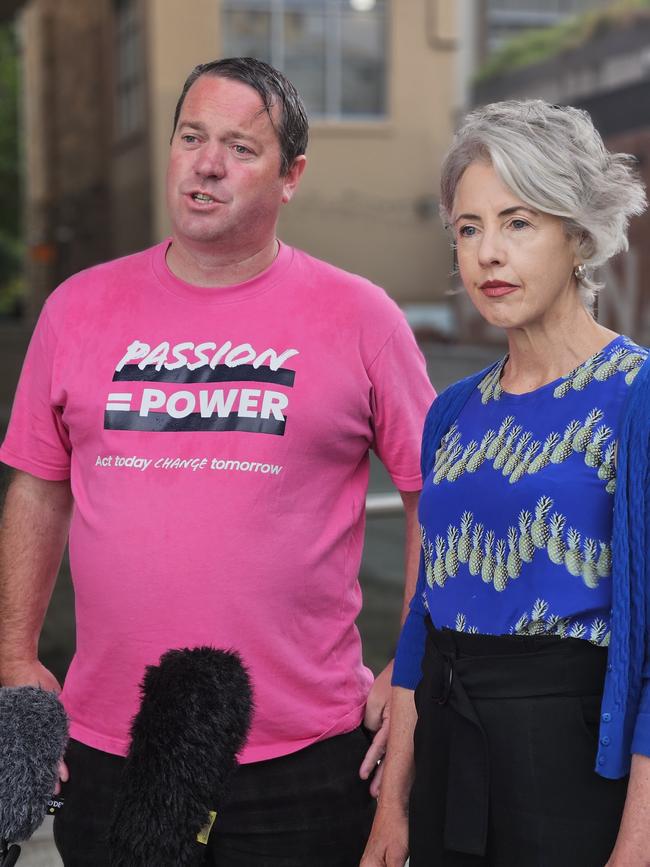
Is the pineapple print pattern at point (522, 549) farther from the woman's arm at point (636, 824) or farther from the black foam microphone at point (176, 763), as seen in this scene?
the black foam microphone at point (176, 763)

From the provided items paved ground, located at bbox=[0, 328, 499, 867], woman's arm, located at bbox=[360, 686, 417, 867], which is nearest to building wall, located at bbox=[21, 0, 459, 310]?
paved ground, located at bbox=[0, 328, 499, 867]

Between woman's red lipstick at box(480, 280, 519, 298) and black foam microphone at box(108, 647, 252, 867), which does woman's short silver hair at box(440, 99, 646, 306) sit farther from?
black foam microphone at box(108, 647, 252, 867)

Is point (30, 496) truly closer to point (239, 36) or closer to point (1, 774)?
point (1, 774)

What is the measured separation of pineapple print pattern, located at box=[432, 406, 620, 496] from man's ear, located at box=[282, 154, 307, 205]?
0.63 meters

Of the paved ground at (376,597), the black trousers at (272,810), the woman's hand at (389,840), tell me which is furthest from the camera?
the paved ground at (376,597)

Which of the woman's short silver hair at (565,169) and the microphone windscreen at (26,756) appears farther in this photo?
the woman's short silver hair at (565,169)

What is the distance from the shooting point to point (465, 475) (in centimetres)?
175

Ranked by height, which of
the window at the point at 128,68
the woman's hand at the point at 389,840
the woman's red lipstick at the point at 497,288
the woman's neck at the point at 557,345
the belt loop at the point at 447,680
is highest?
the window at the point at 128,68

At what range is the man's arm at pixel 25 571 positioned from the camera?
7.03 feet

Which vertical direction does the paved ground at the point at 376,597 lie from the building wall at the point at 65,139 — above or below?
below

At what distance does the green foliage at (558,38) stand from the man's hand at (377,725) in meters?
15.1

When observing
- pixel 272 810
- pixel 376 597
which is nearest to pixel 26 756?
pixel 272 810

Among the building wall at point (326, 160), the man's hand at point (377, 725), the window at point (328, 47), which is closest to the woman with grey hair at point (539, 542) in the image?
the man's hand at point (377, 725)

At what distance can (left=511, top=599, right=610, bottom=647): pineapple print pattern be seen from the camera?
1.60 m
